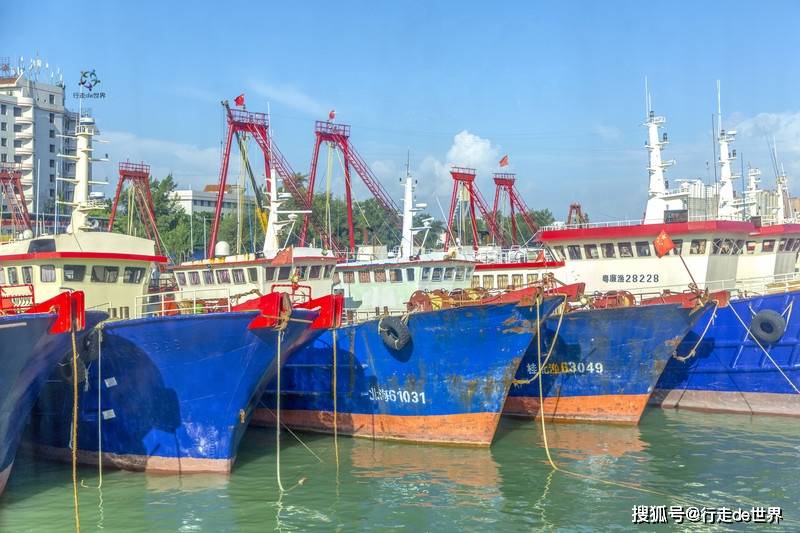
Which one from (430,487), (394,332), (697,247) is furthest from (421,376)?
(697,247)

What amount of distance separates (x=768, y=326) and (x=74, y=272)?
1679 centimetres

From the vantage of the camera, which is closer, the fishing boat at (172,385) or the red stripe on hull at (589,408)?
the fishing boat at (172,385)

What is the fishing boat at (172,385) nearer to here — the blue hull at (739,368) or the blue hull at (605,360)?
the blue hull at (605,360)

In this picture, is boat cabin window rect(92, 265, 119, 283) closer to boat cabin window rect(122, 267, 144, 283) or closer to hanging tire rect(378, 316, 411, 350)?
boat cabin window rect(122, 267, 144, 283)

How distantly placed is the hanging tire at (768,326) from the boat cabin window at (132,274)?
50.0ft

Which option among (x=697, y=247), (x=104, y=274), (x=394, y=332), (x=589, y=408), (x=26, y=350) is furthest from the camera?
(x=697, y=247)

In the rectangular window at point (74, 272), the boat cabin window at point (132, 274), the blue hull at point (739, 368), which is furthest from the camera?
the blue hull at point (739, 368)

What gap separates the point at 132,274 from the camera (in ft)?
64.8

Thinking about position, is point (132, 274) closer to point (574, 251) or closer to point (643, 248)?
point (574, 251)

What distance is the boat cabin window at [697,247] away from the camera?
23906 mm

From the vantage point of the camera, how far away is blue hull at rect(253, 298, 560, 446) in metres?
17.5

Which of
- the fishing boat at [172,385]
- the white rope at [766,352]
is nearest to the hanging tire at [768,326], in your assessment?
the white rope at [766,352]

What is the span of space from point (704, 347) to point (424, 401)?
8741 mm

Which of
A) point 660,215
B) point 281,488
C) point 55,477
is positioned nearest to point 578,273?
point 660,215
